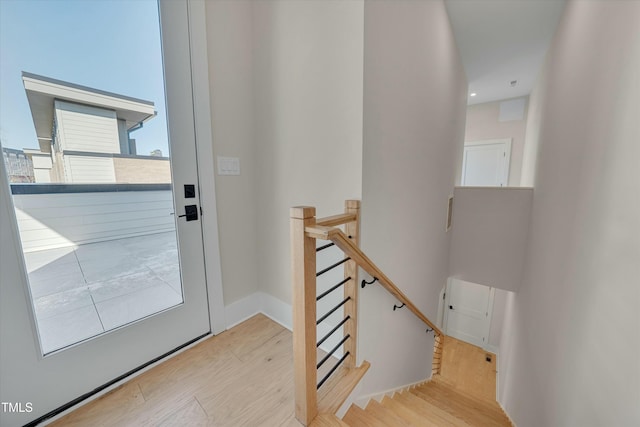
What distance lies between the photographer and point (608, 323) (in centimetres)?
108

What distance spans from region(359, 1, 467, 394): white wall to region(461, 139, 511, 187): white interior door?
2.64 metres

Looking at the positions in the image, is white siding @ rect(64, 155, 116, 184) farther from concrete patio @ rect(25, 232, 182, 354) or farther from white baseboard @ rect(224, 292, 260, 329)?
white baseboard @ rect(224, 292, 260, 329)

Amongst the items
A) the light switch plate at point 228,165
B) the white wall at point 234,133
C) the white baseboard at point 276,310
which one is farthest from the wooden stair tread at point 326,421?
the light switch plate at point 228,165

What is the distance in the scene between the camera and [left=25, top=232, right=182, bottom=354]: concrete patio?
116 centimetres

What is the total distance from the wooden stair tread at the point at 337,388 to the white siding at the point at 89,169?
166cm

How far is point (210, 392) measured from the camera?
53.2 inches

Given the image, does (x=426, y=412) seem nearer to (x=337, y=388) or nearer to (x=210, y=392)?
(x=337, y=388)

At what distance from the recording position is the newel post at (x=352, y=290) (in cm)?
138

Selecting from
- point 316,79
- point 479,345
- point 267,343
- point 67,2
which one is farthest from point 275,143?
point 479,345

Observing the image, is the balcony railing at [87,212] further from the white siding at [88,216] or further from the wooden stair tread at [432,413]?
the wooden stair tread at [432,413]

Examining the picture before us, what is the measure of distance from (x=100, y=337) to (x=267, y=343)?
3.14 ft

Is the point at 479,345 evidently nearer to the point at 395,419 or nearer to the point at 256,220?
the point at 395,419

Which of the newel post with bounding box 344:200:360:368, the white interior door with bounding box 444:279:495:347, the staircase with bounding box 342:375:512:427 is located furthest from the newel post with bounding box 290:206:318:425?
the white interior door with bounding box 444:279:495:347

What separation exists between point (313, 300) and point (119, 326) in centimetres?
118
